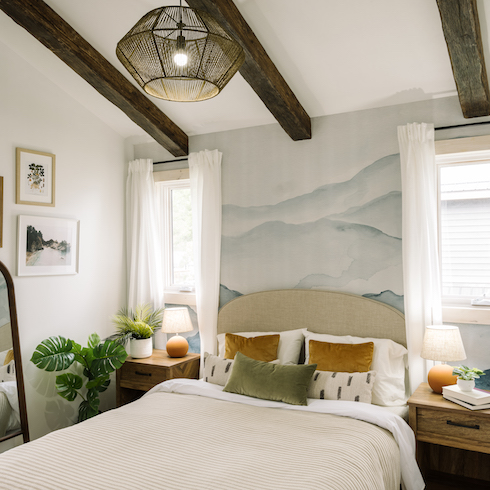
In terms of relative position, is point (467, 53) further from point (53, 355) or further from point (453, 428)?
point (53, 355)

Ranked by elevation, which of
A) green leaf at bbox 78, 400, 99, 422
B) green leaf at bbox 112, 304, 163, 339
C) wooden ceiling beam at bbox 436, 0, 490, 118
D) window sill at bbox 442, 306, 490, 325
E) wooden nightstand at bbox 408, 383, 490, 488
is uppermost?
wooden ceiling beam at bbox 436, 0, 490, 118

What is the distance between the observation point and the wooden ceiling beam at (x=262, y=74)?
2.49 meters

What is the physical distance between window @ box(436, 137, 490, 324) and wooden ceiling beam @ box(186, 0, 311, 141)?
1.01 meters

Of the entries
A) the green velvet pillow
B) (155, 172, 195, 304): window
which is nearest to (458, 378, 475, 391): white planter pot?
the green velvet pillow

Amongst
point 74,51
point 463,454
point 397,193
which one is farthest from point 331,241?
point 74,51

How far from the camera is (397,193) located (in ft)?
10.6

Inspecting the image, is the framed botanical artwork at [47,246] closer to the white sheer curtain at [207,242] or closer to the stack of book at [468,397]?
the white sheer curtain at [207,242]

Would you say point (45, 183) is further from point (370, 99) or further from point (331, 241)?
point (370, 99)

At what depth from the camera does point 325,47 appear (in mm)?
2869

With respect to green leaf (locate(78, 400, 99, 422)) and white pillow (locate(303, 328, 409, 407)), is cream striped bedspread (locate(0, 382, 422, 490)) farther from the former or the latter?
green leaf (locate(78, 400, 99, 422))

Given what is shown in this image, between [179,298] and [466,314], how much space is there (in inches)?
91.5

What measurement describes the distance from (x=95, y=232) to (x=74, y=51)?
152 centimetres

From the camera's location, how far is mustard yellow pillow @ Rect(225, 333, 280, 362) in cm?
325

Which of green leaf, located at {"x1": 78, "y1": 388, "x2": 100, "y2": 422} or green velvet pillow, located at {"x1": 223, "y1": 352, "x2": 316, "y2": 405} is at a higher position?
green velvet pillow, located at {"x1": 223, "y1": 352, "x2": 316, "y2": 405}
